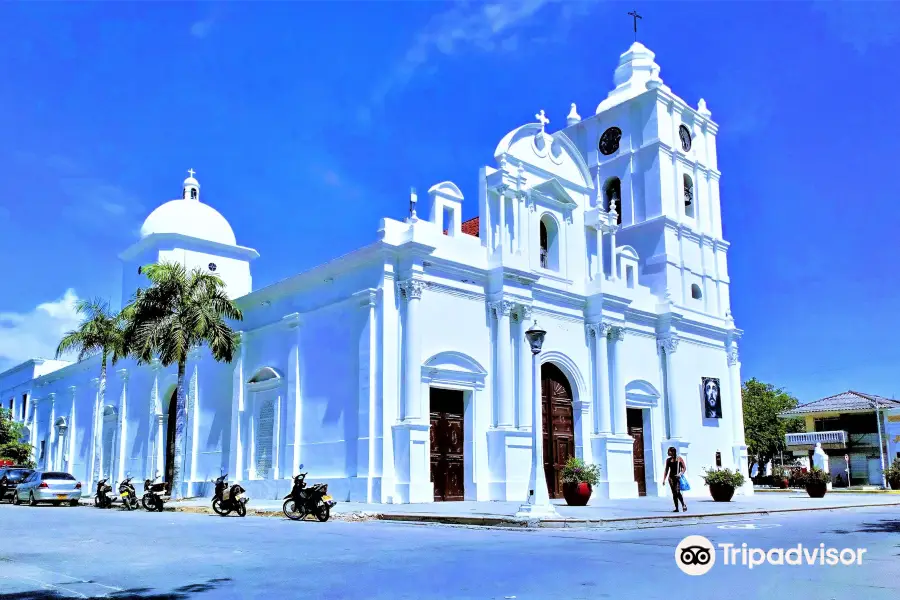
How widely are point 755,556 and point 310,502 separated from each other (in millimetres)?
11042

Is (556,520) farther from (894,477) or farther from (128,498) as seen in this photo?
(894,477)

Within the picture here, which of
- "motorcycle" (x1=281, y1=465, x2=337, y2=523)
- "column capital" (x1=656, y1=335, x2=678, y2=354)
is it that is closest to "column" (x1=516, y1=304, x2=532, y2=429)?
"column capital" (x1=656, y1=335, x2=678, y2=354)

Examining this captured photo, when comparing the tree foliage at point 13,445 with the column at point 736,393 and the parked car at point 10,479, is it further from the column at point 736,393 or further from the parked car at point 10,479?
Result: the column at point 736,393

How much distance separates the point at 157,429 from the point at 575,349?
19715mm

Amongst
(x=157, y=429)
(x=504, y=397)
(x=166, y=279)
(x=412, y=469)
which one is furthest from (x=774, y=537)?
(x=157, y=429)

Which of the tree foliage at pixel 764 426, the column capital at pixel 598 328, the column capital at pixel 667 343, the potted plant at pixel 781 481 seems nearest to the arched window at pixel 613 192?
the column capital at pixel 667 343

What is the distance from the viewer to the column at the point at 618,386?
31.3 m

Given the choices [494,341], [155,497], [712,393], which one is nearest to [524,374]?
[494,341]

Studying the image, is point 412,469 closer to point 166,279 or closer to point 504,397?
point 504,397

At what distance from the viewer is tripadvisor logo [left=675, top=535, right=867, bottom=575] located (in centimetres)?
930

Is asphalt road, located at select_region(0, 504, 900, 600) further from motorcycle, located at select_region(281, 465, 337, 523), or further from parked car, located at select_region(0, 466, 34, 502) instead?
parked car, located at select_region(0, 466, 34, 502)

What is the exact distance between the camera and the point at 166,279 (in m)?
28.6

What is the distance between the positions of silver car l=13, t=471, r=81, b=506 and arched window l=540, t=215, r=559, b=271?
62.3 ft

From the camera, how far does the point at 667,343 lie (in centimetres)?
3488
